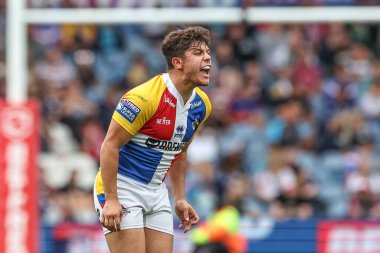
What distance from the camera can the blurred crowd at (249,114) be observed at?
13.7 m

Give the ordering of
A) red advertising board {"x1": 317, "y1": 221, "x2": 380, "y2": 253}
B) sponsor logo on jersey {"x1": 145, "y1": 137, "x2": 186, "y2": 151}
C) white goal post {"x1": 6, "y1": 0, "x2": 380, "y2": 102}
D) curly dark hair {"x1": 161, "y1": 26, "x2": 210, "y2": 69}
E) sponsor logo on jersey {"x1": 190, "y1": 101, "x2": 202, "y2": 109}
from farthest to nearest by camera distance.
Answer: red advertising board {"x1": 317, "y1": 221, "x2": 380, "y2": 253} → white goal post {"x1": 6, "y1": 0, "x2": 380, "y2": 102} → sponsor logo on jersey {"x1": 190, "y1": 101, "x2": 202, "y2": 109} → sponsor logo on jersey {"x1": 145, "y1": 137, "x2": 186, "y2": 151} → curly dark hair {"x1": 161, "y1": 26, "x2": 210, "y2": 69}

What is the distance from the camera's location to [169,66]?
6926 millimetres

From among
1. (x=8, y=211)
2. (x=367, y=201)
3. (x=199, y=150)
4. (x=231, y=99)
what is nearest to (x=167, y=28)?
(x=231, y=99)

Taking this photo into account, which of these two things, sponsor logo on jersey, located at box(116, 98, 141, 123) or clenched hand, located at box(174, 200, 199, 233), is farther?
clenched hand, located at box(174, 200, 199, 233)

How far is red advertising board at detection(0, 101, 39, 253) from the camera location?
1111cm

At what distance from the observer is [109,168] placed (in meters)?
6.67

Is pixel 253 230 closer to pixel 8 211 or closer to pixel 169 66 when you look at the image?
pixel 8 211

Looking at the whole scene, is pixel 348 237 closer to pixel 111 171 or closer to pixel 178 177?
pixel 178 177

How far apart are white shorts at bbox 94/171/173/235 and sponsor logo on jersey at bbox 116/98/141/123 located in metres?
0.50

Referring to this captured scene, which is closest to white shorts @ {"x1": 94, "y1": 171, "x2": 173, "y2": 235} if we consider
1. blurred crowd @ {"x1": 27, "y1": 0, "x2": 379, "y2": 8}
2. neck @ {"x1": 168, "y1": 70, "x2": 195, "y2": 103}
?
neck @ {"x1": 168, "y1": 70, "x2": 195, "y2": 103}

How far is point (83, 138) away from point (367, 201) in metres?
3.70

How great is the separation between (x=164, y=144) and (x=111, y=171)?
0.48 meters

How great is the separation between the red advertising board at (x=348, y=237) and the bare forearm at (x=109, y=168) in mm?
5996

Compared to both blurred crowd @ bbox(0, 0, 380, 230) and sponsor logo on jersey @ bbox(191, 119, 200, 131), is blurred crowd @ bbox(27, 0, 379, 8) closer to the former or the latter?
blurred crowd @ bbox(0, 0, 380, 230)
